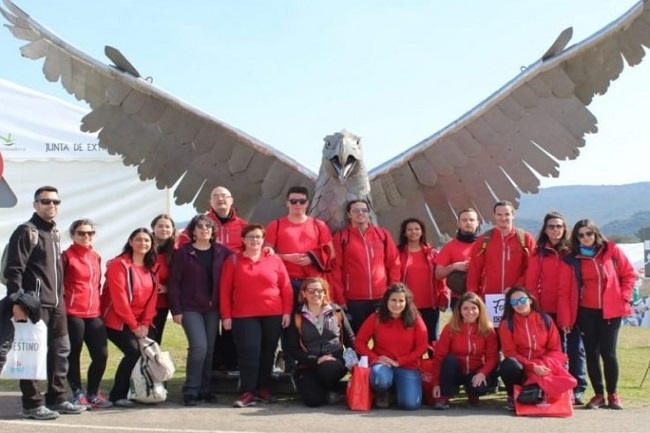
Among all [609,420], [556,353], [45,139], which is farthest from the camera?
[45,139]

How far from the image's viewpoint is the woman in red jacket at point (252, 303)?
658 centimetres

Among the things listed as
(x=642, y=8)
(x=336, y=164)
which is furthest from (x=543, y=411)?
(x=642, y=8)

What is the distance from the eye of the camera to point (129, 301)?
6.49m

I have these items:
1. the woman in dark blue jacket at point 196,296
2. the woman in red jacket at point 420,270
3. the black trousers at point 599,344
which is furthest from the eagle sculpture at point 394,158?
the black trousers at point 599,344

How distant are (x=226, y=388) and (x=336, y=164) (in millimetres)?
2455

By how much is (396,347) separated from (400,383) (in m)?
0.33

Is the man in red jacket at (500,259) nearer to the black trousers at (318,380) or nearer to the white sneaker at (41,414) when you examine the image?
the black trousers at (318,380)

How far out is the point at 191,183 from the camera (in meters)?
9.39

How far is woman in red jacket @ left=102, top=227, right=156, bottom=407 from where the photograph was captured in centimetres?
648

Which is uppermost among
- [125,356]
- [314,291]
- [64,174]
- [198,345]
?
[64,174]

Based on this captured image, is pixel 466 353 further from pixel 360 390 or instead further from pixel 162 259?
pixel 162 259

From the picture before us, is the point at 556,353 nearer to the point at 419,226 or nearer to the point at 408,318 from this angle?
the point at 408,318

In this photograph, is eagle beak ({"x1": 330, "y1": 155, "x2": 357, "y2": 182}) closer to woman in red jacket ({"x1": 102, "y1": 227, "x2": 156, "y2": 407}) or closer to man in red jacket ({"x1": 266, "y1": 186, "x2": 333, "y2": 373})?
man in red jacket ({"x1": 266, "y1": 186, "x2": 333, "y2": 373})

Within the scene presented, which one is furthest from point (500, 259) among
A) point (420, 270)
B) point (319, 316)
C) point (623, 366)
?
point (623, 366)
